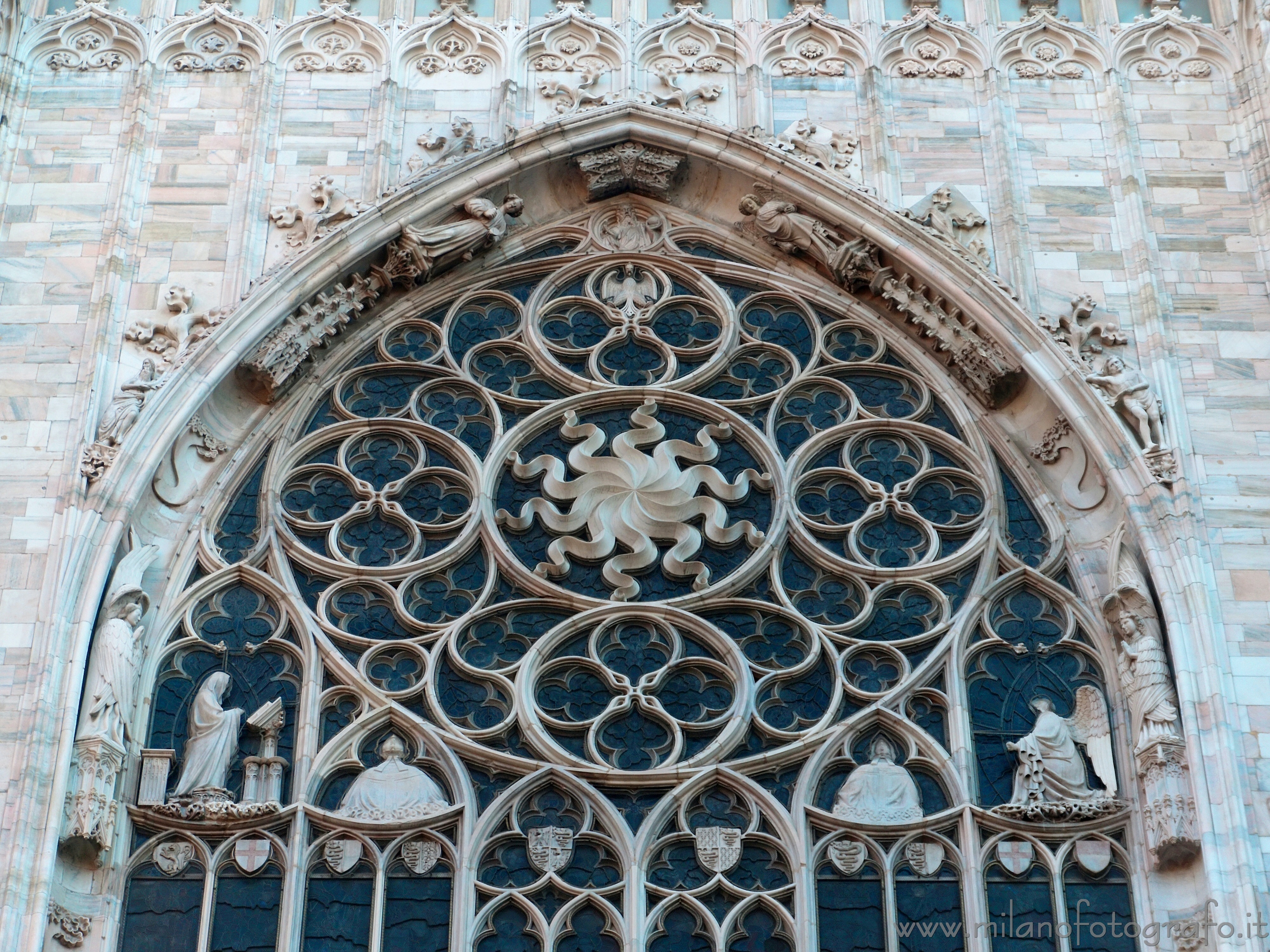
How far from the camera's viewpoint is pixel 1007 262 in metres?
18.4

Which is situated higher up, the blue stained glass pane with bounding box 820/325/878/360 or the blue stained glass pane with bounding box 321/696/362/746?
the blue stained glass pane with bounding box 820/325/878/360

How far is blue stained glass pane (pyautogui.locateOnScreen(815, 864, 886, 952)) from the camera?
621 inches

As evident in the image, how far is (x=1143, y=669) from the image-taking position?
53.6 ft

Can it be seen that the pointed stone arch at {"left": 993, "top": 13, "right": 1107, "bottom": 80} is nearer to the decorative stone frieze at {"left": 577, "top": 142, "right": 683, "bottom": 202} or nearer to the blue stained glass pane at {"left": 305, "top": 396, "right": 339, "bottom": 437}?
the decorative stone frieze at {"left": 577, "top": 142, "right": 683, "bottom": 202}

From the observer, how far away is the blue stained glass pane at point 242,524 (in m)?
17.5

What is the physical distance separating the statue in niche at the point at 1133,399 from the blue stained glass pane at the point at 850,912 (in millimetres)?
3771

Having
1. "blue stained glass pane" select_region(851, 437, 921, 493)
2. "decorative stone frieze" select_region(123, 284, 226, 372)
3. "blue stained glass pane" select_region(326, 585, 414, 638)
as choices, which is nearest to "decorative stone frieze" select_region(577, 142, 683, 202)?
"blue stained glass pane" select_region(851, 437, 921, 493)

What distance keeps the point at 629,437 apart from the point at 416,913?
4118 millimetres

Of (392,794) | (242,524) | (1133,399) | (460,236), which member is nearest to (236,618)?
(242,524)

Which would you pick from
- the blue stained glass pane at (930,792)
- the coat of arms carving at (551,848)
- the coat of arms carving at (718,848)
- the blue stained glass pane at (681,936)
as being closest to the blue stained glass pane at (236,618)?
the coat of arms carving at (551,848)

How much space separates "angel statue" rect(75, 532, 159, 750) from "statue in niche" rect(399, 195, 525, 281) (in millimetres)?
3259

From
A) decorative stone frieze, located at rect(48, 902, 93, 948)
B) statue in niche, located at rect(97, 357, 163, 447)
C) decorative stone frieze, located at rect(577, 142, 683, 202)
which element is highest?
decorative stone frieze, located at rect(577, 142, 683, 202)

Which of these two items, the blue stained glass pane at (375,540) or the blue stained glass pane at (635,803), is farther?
the blue stained glass pane at (375,540)

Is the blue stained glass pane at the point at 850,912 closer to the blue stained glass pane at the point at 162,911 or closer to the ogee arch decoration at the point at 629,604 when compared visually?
the ogee arch decoration at the point at 629,604
